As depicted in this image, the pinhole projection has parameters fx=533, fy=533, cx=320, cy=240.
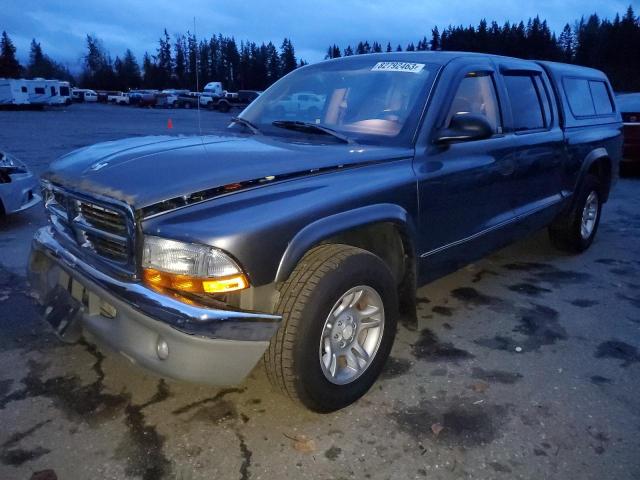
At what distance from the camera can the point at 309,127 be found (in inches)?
132

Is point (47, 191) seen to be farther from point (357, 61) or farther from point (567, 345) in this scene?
point (567, 345)

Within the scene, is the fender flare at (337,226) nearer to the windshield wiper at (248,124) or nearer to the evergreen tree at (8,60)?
the windshield wiper at (248,124)

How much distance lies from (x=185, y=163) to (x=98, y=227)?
1.65ft

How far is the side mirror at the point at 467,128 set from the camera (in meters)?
3.02

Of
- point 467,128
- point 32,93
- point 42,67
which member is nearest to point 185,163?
point 467,128

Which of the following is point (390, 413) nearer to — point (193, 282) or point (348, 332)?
point (348, 332)

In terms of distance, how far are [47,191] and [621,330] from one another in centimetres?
385

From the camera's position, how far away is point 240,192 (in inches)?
92.3

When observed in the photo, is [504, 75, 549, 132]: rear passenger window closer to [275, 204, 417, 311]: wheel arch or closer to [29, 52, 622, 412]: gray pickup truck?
[29, 52, 622, 412]: gray pickup truck

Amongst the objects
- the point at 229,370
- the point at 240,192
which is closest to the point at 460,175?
the point at 240,192

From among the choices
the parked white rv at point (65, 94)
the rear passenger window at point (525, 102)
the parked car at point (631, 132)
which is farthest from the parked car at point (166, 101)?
the rear passenger window at point (525, 102)

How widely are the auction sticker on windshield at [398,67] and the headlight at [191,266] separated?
78.0 inches

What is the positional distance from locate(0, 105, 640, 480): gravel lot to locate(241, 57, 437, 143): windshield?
48.6 inches

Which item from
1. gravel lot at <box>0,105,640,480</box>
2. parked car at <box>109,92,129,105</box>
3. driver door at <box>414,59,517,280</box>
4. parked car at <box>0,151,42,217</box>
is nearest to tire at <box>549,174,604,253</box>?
gravel lot at <box>0,105,640,480</box>
